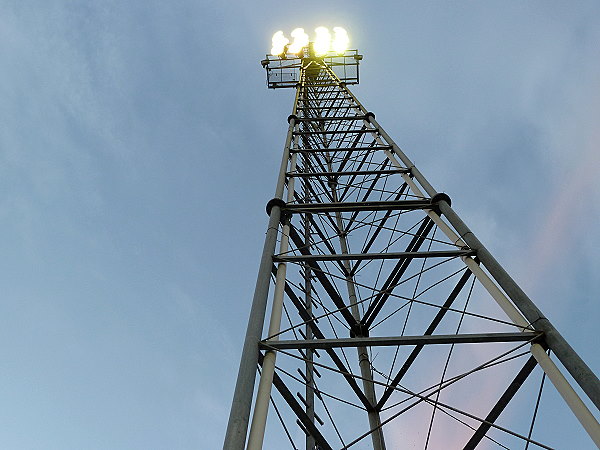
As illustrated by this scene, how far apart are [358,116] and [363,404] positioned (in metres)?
7.39

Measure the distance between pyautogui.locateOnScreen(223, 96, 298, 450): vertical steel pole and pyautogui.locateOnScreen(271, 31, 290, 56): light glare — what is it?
13.4m

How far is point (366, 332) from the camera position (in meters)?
7.72

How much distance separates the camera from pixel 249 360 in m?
3.90

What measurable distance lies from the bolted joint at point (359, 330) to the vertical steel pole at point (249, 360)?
2.58 meters

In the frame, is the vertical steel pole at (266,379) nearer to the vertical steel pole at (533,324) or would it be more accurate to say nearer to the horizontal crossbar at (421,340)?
the horizontal crossbar at (421,340)

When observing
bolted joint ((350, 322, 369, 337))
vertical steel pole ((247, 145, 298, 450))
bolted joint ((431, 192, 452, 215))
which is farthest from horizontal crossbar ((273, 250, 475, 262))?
bolted joint ((350, 322, 369, 337))

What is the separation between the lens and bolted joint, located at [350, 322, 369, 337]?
303 inches

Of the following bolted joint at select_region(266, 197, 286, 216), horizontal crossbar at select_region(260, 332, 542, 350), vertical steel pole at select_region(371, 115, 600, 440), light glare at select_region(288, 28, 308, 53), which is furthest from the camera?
light glare at select_region(288, 28, 308, 53)

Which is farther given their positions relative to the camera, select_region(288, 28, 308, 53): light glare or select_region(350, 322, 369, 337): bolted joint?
select_region(288, 28, 308, 53): light glare

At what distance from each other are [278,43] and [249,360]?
52.6 ft

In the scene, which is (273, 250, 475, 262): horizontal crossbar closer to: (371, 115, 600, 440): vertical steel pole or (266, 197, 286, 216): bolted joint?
(371, 115, 600, 440): vertical steel pole

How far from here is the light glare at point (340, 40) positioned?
1744 centimetres

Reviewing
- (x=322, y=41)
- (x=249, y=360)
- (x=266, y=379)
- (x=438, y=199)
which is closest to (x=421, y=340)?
(x=266, y=379)

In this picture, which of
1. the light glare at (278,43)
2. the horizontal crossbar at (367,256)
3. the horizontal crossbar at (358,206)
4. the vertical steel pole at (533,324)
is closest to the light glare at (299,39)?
the light glare at (278,43)
